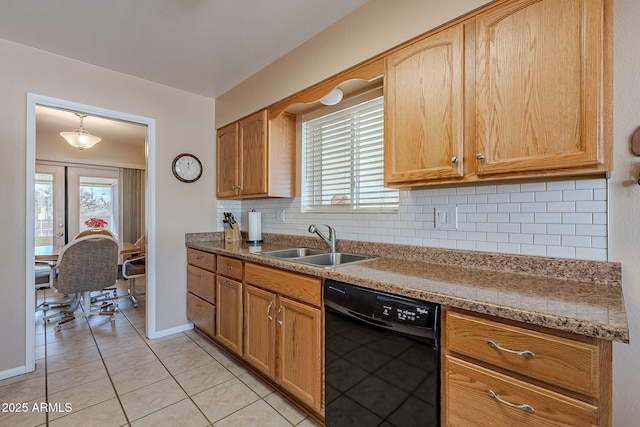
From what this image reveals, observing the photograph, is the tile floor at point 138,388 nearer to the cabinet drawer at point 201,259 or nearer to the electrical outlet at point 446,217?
the cabinet drawer at point 201,259

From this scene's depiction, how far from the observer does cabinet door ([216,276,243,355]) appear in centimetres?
220

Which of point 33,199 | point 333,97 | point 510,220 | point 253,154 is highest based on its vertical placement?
point 333,97

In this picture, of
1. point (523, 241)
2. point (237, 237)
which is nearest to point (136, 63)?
point (237, 237)

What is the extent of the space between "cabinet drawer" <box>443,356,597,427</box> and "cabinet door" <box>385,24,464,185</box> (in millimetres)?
839

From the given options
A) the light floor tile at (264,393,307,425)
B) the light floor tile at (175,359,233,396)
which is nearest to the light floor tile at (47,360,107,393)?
the light floor tile at (175,359,233,396)

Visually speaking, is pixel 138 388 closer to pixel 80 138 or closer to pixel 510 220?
pixel 510 220

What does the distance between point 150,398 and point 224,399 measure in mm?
484

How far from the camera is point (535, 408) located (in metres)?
0.87

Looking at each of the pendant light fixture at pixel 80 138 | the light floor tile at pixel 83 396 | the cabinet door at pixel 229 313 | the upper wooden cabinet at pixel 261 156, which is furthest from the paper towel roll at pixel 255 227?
the pendant light fixture at pixel 80 138

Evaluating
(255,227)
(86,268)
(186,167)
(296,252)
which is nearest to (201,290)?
(255,227)

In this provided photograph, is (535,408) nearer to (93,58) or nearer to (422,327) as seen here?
(422,327)

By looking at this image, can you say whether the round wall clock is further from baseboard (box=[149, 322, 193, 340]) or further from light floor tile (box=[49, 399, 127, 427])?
light floor tile (box=[49, 399, 127, 427])

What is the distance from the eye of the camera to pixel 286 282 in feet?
5.74

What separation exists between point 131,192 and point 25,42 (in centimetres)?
396
